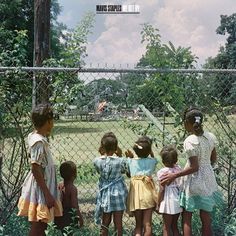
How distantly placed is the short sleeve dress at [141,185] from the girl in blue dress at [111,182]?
87 mm

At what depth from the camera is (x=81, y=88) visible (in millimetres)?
5004

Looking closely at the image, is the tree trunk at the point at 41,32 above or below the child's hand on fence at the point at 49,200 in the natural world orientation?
above

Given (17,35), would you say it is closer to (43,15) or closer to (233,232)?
(43,15)

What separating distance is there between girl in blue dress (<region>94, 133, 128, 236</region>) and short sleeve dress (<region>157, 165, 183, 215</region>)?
363 mm

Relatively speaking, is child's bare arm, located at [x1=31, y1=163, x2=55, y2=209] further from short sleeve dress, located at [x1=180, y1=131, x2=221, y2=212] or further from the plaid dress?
short sleeve dress, located at [x1=180, y1=131, x2=221, y2=212]

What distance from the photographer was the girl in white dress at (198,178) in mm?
4684

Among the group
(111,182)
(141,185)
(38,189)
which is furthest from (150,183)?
(38,189)

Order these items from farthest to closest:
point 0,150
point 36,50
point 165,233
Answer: point 36,50
point 0,150
point 165,233

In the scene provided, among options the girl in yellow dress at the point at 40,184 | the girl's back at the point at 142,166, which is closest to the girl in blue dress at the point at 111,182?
the girl's back at the point at 142,166

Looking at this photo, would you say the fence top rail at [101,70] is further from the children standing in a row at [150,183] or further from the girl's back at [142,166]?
the girl's back at [142,166]

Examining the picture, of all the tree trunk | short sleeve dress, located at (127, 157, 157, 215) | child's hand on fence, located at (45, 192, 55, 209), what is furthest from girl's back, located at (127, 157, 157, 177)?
the tree trunk

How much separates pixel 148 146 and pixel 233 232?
45.7 inches

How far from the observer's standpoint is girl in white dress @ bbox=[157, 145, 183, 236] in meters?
4.74

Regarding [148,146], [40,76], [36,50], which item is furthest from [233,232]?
[36,50]
